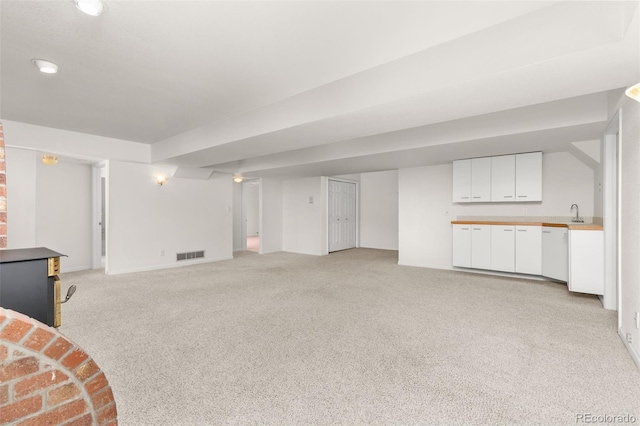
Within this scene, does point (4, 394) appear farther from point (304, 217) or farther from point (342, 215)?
point (342, 215)

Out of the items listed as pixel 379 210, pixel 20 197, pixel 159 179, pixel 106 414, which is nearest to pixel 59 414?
pixel 106 414

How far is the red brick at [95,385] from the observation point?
1.35 m

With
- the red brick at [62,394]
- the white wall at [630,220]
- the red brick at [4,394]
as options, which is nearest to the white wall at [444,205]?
the white wall at [630,220]

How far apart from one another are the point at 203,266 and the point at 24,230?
2.90 meters

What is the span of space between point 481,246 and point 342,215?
426 cm

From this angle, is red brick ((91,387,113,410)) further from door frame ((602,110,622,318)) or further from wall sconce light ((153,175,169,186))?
wall sconce light ((153,175,169,186))

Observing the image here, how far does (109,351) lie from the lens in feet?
8.29

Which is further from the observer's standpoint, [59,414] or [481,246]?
[481,246]

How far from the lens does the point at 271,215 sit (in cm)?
872

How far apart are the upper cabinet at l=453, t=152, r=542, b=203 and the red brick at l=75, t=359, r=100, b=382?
5.83m

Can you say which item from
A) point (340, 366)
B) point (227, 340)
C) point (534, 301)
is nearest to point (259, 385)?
point (340, 366)

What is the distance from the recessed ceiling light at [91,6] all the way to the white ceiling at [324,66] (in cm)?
6

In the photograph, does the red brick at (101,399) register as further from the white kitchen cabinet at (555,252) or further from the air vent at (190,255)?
the air vent at (190,255)

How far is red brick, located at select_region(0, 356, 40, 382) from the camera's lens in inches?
45.7
